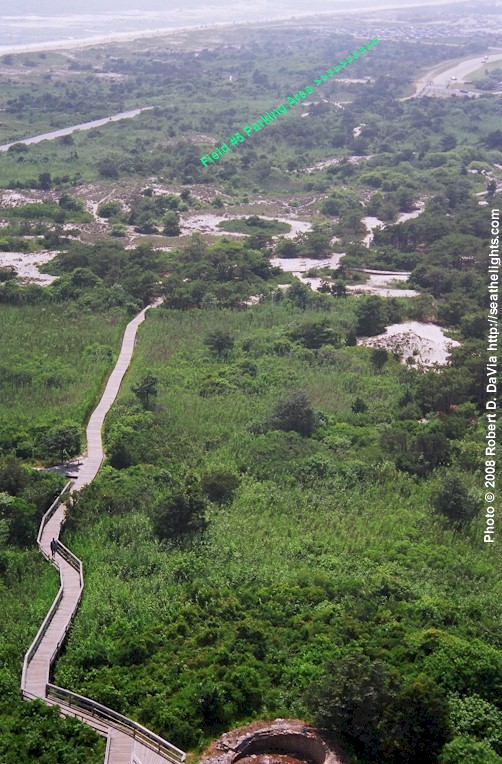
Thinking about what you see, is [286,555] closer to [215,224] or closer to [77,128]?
[215,224]

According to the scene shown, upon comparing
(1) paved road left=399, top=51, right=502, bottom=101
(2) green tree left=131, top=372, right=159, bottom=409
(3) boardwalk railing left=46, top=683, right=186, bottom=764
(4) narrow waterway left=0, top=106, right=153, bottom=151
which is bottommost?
(3) boardwalk railing left=46, top=683, right=186, bottom=764

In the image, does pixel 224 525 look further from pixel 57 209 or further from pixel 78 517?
pixel 57 209

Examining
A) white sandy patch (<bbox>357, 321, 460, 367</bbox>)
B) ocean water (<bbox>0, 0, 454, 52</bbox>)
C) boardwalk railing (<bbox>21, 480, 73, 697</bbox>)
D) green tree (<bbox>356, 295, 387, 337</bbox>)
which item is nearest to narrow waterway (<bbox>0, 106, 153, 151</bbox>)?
ocean water (<bbox>0, 0, 454, 52</bbox>)

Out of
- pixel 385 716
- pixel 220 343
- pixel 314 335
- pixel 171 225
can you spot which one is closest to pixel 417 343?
pixel 314 335

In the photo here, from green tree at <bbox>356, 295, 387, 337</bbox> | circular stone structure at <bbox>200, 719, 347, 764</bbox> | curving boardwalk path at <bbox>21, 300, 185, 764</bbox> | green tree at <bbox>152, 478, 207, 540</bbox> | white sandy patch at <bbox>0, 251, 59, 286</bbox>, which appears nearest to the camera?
curving boardwalk path at <bbox>21, 300, 185, 764</bbox>

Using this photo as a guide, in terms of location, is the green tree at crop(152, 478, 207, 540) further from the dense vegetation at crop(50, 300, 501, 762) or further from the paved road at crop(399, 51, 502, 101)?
the paved road at crop(399, 51, 502, 101)

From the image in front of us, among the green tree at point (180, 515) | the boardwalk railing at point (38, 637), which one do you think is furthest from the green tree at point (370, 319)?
the boardwalk railing at point (38, 637)

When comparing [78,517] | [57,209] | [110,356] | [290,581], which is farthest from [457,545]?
[57,209]
